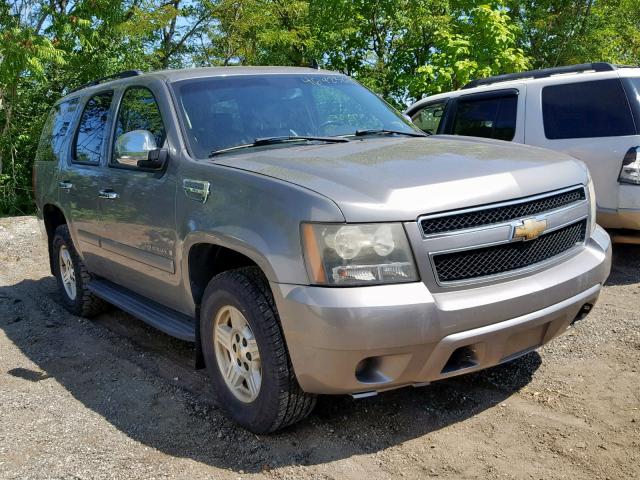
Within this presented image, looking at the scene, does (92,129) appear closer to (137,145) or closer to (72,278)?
(72,278)

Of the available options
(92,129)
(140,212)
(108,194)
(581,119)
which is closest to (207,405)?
(140,212)

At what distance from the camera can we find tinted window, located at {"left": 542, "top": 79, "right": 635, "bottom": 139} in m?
6.20

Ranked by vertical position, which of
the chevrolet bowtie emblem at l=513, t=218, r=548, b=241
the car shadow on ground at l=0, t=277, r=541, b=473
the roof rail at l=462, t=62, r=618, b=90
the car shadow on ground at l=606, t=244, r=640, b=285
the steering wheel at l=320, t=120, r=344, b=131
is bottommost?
the car shadow on ground at l=606, t=244, r=640, b=285

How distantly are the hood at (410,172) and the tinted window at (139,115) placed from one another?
666mm

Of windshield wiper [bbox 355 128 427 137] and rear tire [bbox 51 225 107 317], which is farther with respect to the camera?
rear tire [bbox 51 225 107 317]

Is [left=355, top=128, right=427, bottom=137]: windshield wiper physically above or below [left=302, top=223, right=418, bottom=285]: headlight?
above

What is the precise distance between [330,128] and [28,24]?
37.2 ft

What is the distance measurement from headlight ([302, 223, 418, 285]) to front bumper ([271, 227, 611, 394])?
0.05 metres

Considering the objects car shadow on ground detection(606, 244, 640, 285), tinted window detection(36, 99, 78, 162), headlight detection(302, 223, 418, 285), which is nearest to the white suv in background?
car shadow on ground detection(606, 244, 640, 285)

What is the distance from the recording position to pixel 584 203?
3.63 meters

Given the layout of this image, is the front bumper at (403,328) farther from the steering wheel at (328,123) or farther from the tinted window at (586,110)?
the tinted window at (586,110)

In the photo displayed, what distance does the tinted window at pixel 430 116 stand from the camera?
27.2ft

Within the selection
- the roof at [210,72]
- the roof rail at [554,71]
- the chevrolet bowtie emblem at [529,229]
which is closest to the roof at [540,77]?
the roof rail at [554,71]

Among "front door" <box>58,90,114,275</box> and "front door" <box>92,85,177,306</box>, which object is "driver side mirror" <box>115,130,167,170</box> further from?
"front door" <box>58,90,114,275</box>
